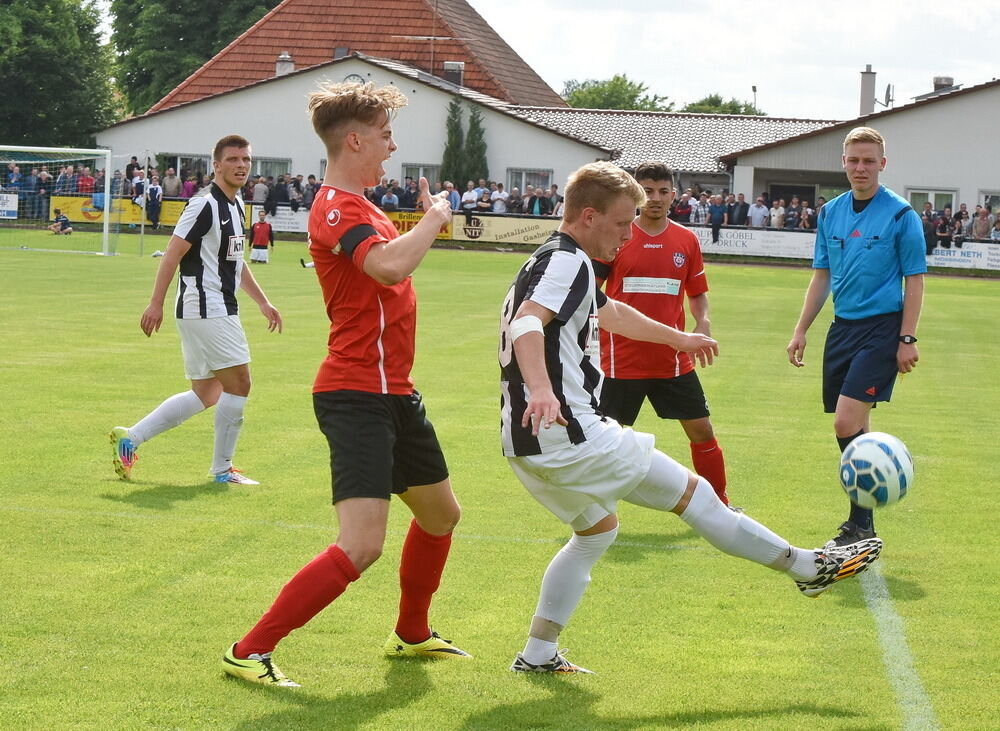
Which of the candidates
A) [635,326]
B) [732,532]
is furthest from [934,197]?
[732,532]

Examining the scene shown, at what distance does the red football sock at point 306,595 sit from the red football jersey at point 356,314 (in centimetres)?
62

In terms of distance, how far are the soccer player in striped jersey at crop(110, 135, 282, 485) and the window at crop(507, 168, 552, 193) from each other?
1701 inches

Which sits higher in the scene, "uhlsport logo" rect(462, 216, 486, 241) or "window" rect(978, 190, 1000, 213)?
"window" rect(978, 190, 1000, 213)

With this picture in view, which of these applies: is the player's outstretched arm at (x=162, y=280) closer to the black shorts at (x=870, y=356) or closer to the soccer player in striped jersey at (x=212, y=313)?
the soccer player in striped jersey at (x=212, y=313)

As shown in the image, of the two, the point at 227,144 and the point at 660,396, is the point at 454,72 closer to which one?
the point at 227,144

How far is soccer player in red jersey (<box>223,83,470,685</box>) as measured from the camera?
478cm

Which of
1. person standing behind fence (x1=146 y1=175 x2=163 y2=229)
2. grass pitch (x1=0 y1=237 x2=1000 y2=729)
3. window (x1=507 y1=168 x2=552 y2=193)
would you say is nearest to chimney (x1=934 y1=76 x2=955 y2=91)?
window (x1=507 y1=168 x2=552 y2=193)

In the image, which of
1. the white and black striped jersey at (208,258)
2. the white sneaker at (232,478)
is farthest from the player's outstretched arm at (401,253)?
the white sneaker at (232,478)

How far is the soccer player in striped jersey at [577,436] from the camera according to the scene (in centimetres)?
480

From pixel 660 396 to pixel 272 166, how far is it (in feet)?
154

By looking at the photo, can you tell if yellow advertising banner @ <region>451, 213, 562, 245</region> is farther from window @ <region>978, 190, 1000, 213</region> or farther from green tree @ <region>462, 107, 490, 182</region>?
window @ <region>978, 190, 1000, 213</region>

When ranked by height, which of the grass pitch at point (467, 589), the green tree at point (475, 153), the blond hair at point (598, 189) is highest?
the green tree at point (475, 153)

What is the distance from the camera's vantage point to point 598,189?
491 centimetres

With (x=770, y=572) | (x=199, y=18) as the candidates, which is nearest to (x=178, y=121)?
(x=199, y=18)
